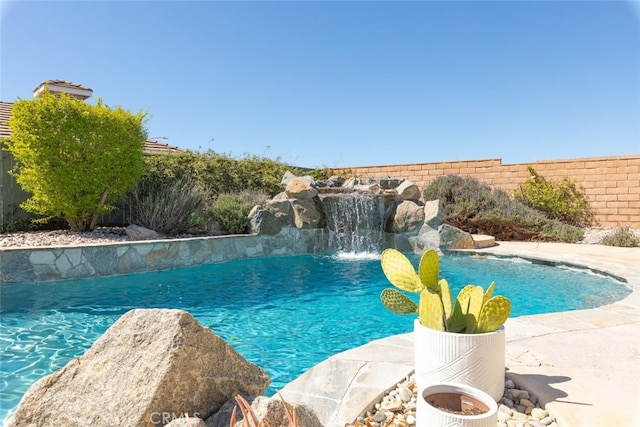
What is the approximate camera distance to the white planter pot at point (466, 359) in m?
2.05

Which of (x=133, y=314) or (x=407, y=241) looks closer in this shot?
(x=133, y=314)

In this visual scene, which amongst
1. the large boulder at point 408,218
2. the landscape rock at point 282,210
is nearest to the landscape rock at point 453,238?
the large boulder at point 408,218

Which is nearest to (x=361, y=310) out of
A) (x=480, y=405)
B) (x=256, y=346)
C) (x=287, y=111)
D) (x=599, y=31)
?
(x=256, y=346)

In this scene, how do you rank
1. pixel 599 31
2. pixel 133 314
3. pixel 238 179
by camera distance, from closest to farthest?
pixel 133 314 < pixel 599 31 < pixel 238 179

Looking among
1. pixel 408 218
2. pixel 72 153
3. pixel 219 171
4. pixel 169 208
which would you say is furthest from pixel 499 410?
pixel 219 171

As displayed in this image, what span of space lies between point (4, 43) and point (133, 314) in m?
5.49

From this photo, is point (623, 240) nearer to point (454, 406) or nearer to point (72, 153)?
point (454, 406)

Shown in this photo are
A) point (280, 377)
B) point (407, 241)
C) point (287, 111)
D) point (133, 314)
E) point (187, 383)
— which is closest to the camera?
point (187, 383)

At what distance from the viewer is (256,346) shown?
3812 mm

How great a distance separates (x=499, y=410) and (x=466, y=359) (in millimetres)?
404

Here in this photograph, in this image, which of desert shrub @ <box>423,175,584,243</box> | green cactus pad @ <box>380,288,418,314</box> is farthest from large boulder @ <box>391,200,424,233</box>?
green cactus pad @ <box>380,288,418,314</box>

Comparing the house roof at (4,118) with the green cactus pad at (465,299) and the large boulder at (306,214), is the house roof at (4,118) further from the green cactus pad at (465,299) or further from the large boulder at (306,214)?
the green cactus pad at (465,299)

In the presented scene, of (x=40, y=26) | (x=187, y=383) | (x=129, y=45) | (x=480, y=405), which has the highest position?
(x=129, y=45)

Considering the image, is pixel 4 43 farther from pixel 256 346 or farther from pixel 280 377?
pixel 280 377
